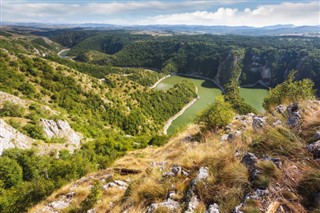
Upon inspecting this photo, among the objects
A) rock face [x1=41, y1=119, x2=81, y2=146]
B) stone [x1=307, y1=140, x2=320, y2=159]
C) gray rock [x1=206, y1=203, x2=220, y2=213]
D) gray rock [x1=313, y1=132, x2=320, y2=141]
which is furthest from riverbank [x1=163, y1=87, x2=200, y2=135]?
gray rock [x1=206, y1=203, x2=220, y2=213]

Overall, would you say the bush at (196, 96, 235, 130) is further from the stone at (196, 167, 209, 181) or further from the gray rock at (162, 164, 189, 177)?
the stone at (196, 167, 209, 181)

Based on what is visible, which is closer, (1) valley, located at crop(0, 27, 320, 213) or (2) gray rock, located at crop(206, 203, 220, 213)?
(2) gray rock, located at crop(206, 203, 220, 213)

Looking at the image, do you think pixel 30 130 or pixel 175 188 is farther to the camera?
pixel 30 130

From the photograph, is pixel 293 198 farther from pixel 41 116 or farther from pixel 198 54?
pixel 198 54

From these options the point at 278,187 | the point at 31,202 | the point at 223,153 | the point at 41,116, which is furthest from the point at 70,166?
the point at 41,116

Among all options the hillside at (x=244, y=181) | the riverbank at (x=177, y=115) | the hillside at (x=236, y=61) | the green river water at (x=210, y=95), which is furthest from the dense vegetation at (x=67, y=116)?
the hillside at (x=236, y=61)

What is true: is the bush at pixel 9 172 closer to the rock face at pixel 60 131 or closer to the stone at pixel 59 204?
the rock face at pixel 60 131

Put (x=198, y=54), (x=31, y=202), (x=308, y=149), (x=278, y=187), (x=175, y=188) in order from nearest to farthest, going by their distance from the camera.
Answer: (x=278, y=187), (x=308, y=149), (x=175, y=188), (x=31, y=202), (x=198, y=54)
